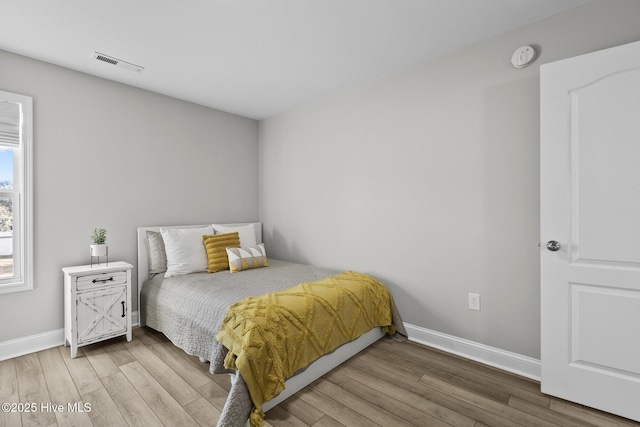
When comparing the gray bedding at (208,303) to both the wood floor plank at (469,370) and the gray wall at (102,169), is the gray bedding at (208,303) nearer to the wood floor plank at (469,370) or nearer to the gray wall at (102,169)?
the gray wall at (102,169)

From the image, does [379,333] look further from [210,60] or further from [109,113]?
[109,113]

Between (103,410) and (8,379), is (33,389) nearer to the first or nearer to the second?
(8,379)

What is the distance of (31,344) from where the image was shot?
249cm

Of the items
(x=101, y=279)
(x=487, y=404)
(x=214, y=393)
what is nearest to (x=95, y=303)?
(x=101, y=279)

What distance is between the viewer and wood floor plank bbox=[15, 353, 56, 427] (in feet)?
5.56

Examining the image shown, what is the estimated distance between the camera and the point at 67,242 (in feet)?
8.82

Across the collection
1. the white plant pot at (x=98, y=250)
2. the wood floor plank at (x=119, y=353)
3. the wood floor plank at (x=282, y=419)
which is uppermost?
the white plant pot at (x=98, y=250)

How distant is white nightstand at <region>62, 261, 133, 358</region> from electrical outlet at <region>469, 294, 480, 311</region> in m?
2.84

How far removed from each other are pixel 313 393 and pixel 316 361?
20 centimetres

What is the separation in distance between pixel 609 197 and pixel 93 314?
365 centimetres

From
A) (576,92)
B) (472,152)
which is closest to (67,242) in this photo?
(472,152)

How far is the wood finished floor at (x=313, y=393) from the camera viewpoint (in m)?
1.69

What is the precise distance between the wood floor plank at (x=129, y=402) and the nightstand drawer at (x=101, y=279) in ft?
2.52

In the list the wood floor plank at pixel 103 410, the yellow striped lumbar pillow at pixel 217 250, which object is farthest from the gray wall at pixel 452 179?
the wood floor plank at pixel 103 410
